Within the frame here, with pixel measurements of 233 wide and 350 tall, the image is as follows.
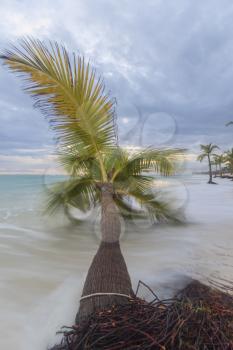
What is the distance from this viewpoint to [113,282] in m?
2.41

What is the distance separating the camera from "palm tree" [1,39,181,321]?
2520 millimetres

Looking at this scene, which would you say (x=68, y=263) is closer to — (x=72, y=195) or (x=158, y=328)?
(x=72, y=195)

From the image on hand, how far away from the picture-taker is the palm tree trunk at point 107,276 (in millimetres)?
2229

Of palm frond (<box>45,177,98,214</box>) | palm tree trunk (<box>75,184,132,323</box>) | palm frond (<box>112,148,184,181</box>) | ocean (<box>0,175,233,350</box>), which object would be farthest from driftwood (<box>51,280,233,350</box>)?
palm frond (<box>45,177,98,214</box>)

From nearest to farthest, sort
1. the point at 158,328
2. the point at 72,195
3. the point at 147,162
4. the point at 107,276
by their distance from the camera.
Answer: the point at 158,328 → the point at 107,276 → the point at 147,162 → the point at 72,195

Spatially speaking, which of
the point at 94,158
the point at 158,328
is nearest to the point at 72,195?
the point at 94,158

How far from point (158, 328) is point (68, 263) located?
333 cm

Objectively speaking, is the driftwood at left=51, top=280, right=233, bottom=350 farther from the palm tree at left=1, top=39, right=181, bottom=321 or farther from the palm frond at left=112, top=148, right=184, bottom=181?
the palm frond at left=112, top=148, right=184, bottom=181

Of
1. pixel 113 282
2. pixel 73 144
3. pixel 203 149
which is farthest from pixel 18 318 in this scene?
pixel 203 149

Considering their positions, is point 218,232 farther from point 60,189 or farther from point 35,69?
point 35,69

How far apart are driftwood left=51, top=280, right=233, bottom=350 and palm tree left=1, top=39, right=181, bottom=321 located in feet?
1.31

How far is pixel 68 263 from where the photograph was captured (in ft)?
15.1

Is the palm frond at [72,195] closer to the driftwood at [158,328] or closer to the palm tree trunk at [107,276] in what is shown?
the palm tree trunk at [107,276]

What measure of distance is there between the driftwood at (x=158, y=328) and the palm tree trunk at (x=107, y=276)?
36cm
